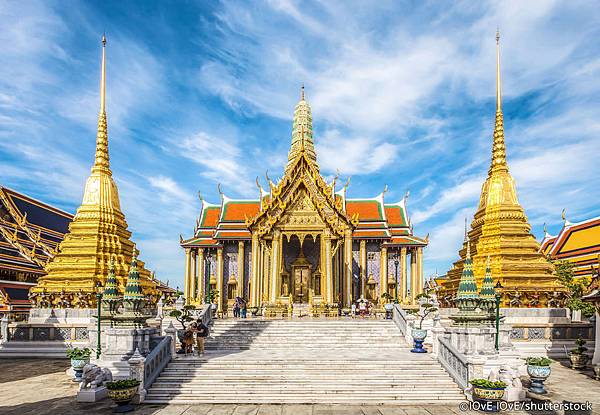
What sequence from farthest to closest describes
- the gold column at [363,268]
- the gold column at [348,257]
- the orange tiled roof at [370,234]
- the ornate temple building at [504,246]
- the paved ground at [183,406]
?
1. the orange tiled roof at [370,234]
2. the gold column at [363,268]
3. the gold column at [348,257]
4. the ornate temple building at [504,246]
5. the paved ground at [183,406]

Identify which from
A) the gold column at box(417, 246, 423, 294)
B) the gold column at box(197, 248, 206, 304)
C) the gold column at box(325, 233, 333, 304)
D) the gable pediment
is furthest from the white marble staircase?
the gold column at box(197, 248, 206, 304)

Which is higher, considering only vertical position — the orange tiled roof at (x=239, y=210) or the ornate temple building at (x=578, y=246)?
the orange tiled roof at (x=239, y=210)

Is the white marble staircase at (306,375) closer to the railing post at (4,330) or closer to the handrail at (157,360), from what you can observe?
the handrail at (157,360)

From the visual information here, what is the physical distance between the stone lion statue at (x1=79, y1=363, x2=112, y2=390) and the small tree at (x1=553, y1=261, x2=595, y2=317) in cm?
2238

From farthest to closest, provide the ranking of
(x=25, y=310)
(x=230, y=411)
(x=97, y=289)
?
(x=25, y=310) < (x=97, y=289) < (x=230, y=411)

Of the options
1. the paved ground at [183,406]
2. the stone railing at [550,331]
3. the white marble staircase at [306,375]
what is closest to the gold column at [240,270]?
the white marble staircase at [306,375]

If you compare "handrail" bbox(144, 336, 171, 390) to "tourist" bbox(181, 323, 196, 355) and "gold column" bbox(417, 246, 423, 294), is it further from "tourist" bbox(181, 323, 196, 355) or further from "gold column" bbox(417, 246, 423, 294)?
"gold column" bbox(417, 246, 423, 294)

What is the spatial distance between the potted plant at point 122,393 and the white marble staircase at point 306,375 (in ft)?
4.29

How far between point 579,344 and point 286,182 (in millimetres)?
17540

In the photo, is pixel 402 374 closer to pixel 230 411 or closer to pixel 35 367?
pixel 230 411

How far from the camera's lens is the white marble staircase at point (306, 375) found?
1378cm

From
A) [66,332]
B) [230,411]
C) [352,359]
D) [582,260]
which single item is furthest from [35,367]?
[582,260]

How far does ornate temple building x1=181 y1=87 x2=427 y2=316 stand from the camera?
2997 centimetres

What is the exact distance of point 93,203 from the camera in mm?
27953
